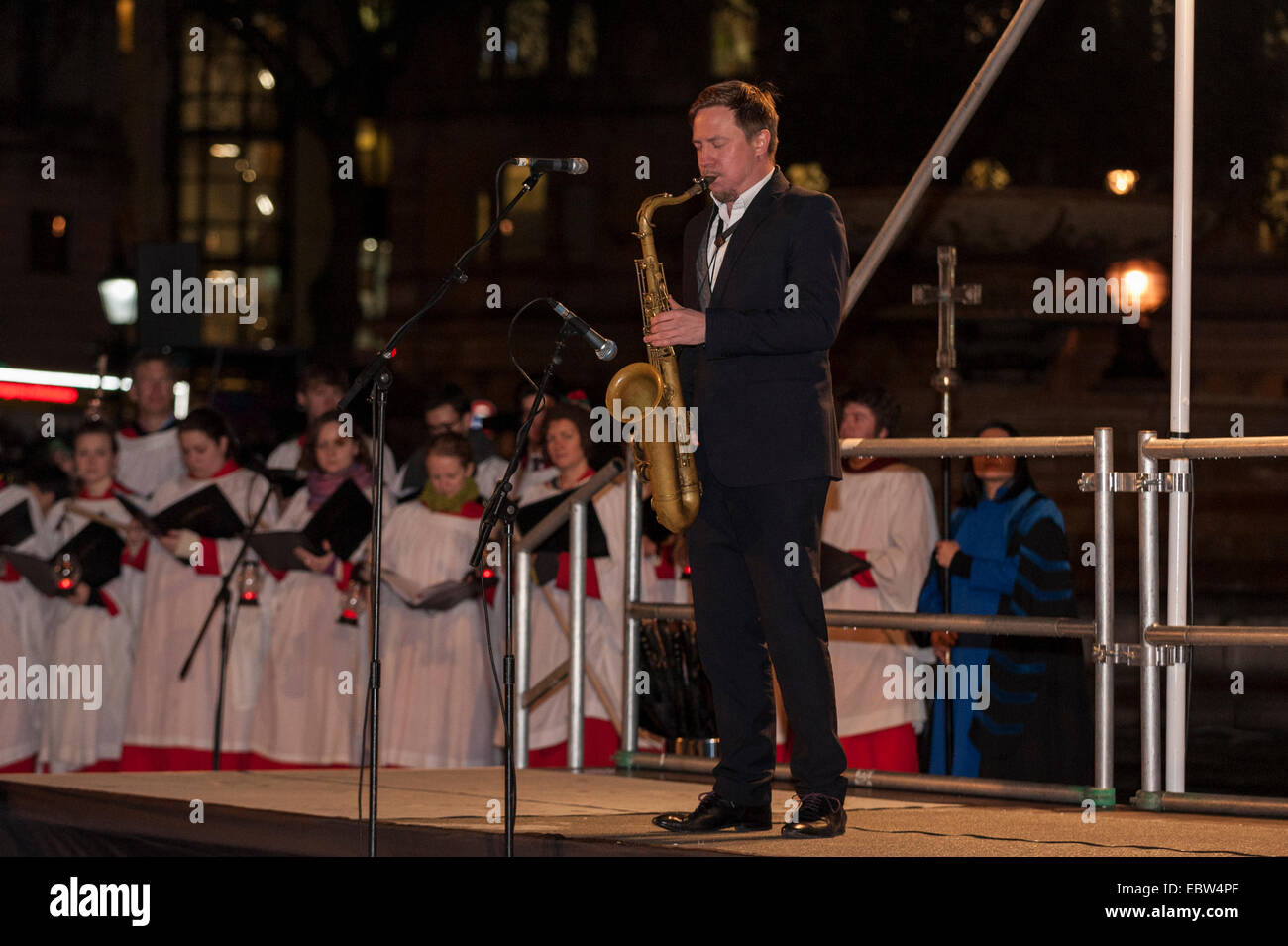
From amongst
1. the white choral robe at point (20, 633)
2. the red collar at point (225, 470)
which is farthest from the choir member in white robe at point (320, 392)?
the white choral robe at point (20, 633)

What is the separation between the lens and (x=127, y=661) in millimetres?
9203

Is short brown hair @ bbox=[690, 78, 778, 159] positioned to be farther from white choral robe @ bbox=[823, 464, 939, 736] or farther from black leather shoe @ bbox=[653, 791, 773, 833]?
white choral robe @ bbox=[823, 464, 939, 736]

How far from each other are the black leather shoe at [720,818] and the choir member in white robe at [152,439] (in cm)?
525

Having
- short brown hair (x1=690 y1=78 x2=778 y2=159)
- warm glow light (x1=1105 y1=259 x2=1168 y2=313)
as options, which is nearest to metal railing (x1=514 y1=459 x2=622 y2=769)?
short brown hair (x1=690 y1=78 x2=778 y2=159)

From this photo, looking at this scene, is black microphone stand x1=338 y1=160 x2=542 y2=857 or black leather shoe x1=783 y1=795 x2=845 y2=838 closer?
black microphone stand x1=338 y1=160 x2=542 y2=857

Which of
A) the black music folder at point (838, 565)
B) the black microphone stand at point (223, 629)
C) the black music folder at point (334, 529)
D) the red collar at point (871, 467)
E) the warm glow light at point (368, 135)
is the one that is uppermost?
the warm glow light at point (368, 135)

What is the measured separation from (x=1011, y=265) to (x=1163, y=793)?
36.7ft

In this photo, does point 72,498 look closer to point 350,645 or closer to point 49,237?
point 350,645

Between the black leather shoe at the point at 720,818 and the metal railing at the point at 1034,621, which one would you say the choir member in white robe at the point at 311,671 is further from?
the black leather shoe at the point at 720,818

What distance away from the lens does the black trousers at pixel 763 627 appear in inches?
182

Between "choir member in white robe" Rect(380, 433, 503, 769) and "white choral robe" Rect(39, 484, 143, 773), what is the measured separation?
1.30m

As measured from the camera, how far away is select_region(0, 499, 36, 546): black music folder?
30.0 ft

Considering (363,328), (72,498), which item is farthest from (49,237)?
(72,498)

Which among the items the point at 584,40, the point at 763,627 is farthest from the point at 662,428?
the point at 584,40
